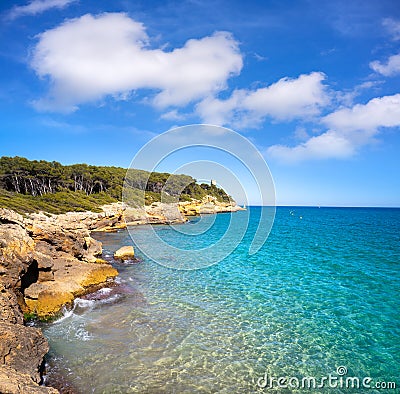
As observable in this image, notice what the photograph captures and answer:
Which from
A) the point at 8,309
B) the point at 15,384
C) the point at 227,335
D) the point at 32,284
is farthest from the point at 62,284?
the point at 15,384

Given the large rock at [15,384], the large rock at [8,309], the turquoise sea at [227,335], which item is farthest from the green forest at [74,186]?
the large rock at [15,384]

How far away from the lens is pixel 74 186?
76.9 meters

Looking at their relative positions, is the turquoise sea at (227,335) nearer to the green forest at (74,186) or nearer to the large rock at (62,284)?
the large rock at (62,284)

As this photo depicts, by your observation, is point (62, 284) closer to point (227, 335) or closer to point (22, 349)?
point (22, 349)

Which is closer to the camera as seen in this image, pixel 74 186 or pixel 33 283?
pixel 33 283

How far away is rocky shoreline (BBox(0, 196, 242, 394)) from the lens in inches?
285

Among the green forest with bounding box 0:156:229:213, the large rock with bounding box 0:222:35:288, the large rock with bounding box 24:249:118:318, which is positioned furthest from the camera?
the green forest with bounding box 0:156:229:213

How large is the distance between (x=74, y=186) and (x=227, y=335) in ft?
244

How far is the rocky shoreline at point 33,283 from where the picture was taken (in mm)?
7246

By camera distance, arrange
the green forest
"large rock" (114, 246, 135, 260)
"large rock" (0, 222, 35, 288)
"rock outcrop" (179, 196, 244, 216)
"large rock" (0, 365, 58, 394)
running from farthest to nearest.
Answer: "rock outcrop" (179, 196, 244, 216) < the green forest < "large rock" (114, 246, 135, 260) < "large rock" (0, 222, 35, 288) < "large rock" (0, 365, 58, 394)

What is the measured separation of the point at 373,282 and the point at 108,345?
18.1 metres

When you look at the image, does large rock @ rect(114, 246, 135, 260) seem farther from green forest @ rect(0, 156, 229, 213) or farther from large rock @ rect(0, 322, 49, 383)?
green forest @ rect(0, 156, 229, 213)

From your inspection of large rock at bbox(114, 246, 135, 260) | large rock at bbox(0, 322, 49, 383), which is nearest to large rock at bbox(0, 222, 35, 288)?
large rock at bbox(0, 322, 49, 383)

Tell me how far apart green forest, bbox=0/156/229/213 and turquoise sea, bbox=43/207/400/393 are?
35.2 meters
